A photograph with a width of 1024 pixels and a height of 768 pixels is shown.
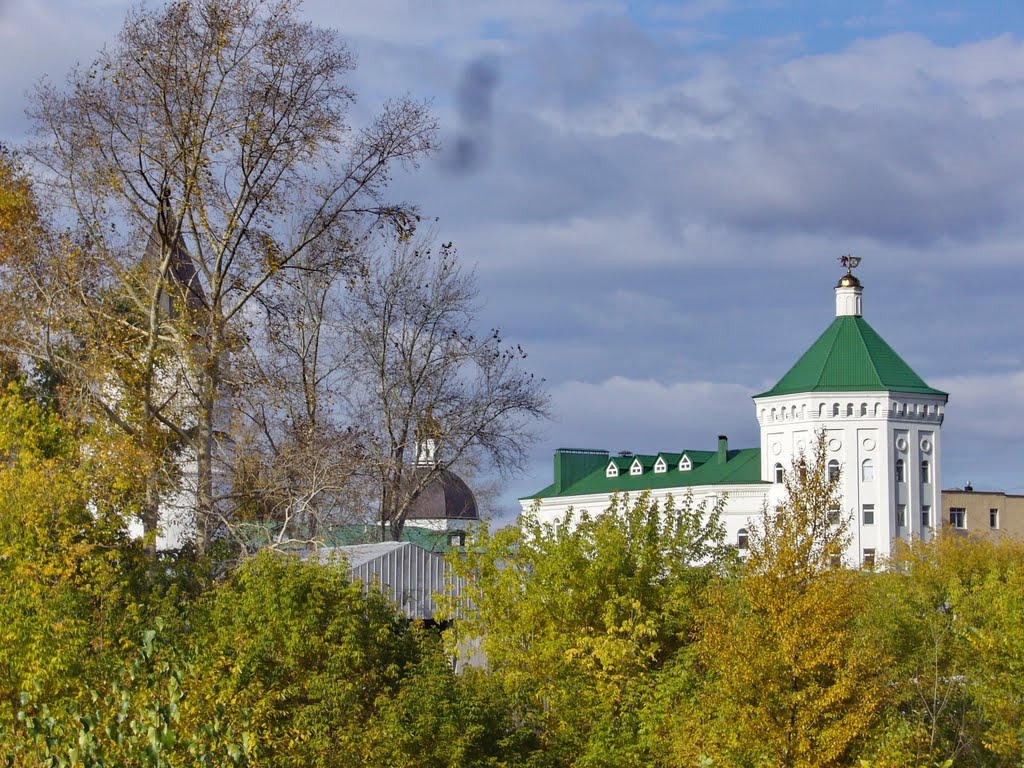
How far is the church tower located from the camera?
93.6 m

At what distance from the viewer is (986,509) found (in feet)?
335

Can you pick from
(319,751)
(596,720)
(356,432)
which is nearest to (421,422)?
(356,432)

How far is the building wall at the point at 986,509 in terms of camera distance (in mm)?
100688

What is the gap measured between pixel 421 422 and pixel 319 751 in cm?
2510

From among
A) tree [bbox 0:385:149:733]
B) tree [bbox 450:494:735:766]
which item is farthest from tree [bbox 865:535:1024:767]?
tree [bbox 0:385:149:733]

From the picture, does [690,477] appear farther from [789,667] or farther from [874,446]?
[789,667]

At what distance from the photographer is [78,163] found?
34.1 m

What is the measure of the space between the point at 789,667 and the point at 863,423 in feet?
236

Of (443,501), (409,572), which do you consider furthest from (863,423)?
(409,572)

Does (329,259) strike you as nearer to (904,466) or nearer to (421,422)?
(421,422)

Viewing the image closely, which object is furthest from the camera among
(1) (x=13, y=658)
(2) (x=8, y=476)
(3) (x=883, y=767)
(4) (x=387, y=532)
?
(4) (x=387, y=532)

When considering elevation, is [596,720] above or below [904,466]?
below

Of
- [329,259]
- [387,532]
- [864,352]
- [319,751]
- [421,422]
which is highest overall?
[864,352]

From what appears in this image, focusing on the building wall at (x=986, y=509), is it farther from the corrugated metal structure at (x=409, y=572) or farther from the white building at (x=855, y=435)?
the corrugated metal structure at (x=409, y=572)
